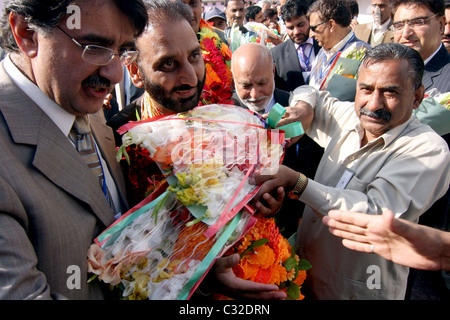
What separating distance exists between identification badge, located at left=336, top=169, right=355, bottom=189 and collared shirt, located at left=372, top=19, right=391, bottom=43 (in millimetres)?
4400

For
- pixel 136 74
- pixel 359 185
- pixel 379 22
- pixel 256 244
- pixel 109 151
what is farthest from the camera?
pixel 379 22

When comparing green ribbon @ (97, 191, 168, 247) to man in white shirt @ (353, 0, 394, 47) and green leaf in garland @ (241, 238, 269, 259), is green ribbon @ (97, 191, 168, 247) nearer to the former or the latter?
green leaf in garland @ (241, 238, 269, 259)

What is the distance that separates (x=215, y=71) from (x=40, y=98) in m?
1.57

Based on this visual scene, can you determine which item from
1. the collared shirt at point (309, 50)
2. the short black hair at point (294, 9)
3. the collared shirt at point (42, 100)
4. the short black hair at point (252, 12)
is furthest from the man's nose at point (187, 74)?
the short black hair at point (252, 12)

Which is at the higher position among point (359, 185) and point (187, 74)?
point (187, 74)

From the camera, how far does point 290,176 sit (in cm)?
185

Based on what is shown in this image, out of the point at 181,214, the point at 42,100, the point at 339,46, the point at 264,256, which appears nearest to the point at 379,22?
the point at 339,46

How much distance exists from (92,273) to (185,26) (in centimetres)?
140

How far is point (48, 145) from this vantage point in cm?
131

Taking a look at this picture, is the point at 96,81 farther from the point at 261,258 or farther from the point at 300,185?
the point at 300,185

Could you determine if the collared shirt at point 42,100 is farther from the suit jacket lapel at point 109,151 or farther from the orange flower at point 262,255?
Result: the orange flower at point 262,255

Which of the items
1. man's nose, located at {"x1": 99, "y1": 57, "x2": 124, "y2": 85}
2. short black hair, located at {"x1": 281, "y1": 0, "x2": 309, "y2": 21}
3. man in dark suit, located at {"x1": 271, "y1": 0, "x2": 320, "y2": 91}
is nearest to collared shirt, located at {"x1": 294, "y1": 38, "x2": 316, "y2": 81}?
man in dark suit, located at {"x1": 271, "y1": 0, "x2": 320, "y2": 91}

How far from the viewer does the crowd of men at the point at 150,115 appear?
3.99 ft

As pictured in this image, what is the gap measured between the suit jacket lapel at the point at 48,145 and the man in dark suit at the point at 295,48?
12.2 feet
